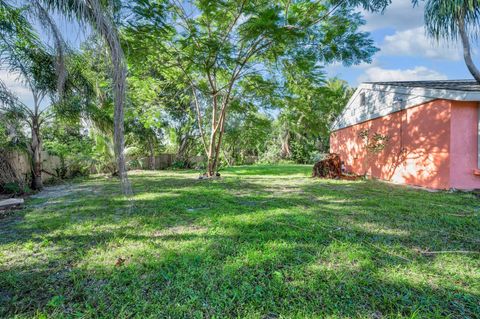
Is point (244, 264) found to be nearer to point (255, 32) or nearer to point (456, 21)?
point (255, 32)

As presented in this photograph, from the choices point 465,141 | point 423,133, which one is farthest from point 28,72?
point 465,141

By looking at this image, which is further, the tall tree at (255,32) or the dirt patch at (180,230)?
the tall tree at (255,32)

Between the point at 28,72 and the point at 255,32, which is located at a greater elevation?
the point at 255,32

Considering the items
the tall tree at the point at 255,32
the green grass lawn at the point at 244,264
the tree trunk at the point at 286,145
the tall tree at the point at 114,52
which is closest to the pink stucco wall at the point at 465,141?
the green grass lawn at the point at 244,264

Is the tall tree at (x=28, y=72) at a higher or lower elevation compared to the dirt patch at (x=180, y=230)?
higher

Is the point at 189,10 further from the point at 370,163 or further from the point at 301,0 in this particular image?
the point at 370,163

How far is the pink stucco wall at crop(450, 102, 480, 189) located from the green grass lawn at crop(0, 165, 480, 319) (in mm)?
2675

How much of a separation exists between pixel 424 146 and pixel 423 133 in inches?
14.7

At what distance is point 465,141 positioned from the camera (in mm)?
6055

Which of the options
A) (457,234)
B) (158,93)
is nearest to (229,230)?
(457,234)

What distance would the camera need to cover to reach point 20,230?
3.39 metres

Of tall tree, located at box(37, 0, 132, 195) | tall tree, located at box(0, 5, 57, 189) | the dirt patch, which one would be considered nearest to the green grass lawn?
the dirt patch

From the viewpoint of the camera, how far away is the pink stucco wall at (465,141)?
19.8ft

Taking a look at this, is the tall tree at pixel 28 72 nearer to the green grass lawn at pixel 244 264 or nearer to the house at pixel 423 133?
the green grass lawn at pixel 244 264
